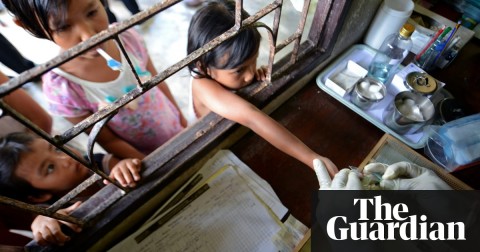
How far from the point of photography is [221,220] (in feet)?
2.22

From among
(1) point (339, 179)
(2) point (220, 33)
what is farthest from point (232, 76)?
(1) point (339, 179)

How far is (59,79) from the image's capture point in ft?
2.49

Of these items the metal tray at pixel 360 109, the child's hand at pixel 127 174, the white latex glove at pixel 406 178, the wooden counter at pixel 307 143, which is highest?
the white latex glove at pixel 406 178

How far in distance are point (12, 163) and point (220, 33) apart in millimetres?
582

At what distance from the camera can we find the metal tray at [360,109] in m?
0.77

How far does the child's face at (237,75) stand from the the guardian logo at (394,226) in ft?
1.37

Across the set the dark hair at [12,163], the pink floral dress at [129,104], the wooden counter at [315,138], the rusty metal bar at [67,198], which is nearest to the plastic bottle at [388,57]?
the wooden counter at [315,138]

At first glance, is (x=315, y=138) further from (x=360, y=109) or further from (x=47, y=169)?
(x=47, y=169)

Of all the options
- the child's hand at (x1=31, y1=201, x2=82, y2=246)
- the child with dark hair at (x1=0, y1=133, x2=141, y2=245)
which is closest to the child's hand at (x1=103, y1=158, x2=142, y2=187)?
the child with dark hair at (x1=0, y1=133, x2=141, y2=245)

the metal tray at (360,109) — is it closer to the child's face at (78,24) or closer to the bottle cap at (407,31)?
the bottle cap at (407,31)

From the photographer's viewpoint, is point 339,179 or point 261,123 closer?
point 339,179

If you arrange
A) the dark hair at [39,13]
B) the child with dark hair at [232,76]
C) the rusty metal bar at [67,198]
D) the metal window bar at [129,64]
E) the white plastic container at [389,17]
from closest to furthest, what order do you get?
1. the metal window bar at [129,64]
2. the rusty metal bar at [67,198]
3. the dark hair at [39,13]
4. the child with dark hair at [232,76]
5. the white plastic container at [389,17]

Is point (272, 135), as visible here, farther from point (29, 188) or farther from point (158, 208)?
point (29, 188)

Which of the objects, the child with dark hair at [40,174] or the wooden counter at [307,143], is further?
the wooden counter at [307,143]
